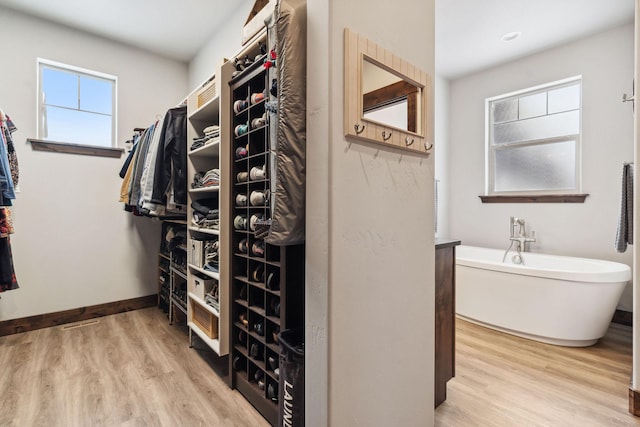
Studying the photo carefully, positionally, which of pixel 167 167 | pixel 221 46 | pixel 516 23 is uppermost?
pixel 516 23

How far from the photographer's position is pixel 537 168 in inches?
130

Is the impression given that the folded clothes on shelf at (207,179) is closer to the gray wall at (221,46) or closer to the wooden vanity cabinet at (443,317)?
the gray wall at (221,46)

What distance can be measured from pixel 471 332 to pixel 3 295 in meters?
4.01

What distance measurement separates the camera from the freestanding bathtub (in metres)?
2.19

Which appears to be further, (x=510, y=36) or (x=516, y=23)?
(x=510, y=36)

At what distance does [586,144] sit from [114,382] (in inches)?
173

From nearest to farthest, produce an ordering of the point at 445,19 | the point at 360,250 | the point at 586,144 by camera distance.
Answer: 1. the point at 360,250
2. the point at 445,19
3. the point at 586,144

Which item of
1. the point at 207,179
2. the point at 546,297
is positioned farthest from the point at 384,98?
the point at 546,297

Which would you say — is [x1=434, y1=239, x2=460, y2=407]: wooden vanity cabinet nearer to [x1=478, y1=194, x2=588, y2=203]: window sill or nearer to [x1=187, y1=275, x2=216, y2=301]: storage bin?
[x1=187, y1=275, x2=216, y2=301]: storage bin

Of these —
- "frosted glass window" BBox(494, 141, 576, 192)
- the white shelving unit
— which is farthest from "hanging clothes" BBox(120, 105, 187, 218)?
"frosted glass window" BBox(494, 141, 576, 192)

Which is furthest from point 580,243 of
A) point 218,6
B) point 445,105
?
point 218,6

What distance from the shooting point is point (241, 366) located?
1.75 m

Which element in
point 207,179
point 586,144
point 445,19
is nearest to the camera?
point 207,179

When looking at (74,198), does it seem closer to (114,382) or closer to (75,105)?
(75,105)
